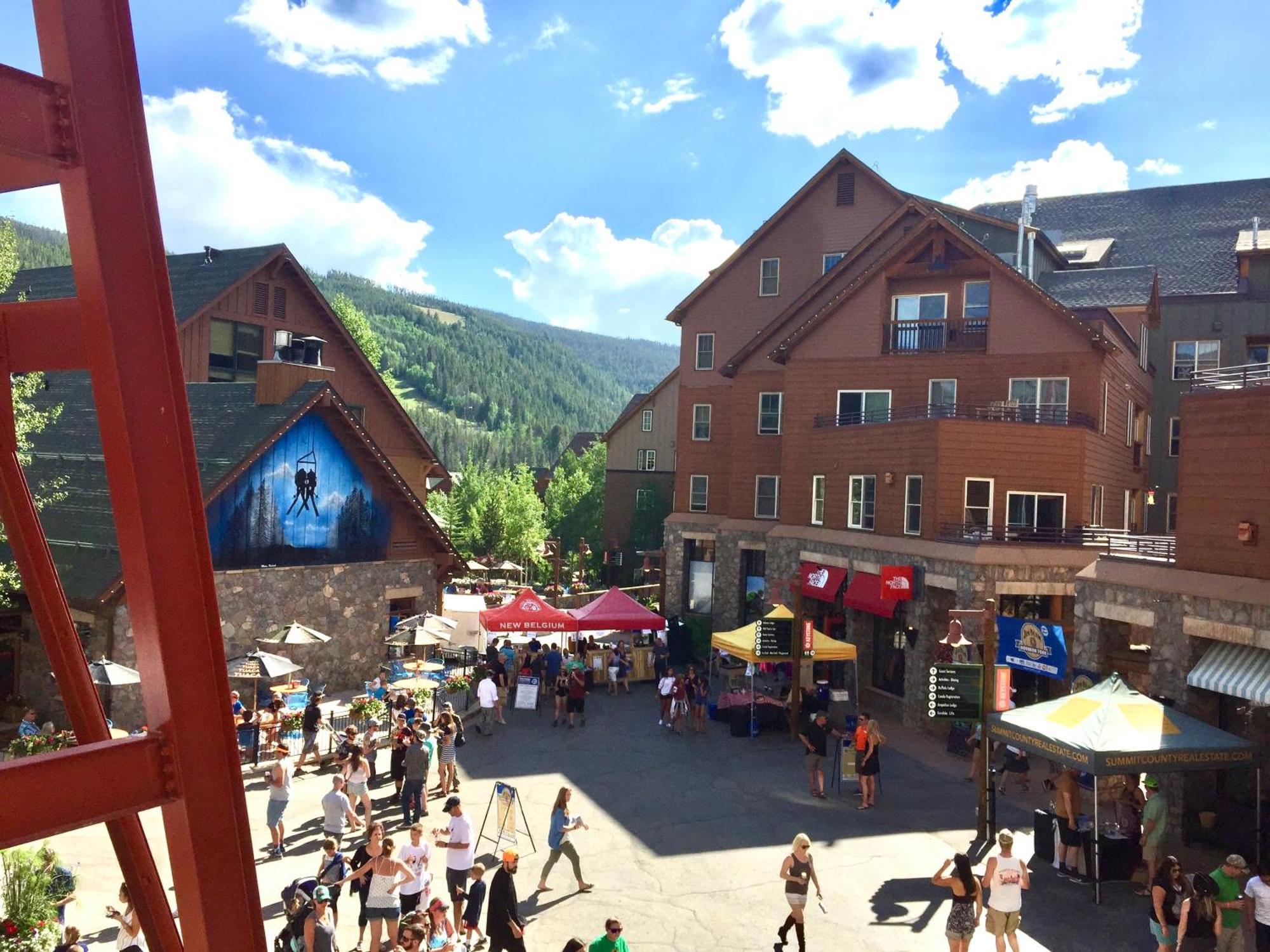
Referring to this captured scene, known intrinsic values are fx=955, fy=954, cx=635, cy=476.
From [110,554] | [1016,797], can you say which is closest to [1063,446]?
[1016,797]

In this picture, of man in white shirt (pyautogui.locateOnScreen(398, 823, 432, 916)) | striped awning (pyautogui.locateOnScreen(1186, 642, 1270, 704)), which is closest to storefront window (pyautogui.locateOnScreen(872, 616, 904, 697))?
striped awning (pyautogui.locateOnScreen(1186, 642, 1270, 704))

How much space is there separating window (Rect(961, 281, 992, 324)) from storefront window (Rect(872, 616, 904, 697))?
9063 mm

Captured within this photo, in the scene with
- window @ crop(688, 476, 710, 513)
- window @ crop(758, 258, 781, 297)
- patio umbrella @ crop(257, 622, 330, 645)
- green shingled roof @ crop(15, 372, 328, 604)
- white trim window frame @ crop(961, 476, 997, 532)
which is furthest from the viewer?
window @ crop(688, 476, 710, 513)

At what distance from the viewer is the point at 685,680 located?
2258cm

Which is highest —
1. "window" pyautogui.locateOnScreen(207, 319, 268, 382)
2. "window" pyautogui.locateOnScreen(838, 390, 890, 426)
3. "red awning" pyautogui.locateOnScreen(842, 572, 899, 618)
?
"window" pyautogui.locateOnScreen(207, 319, 268, 382)

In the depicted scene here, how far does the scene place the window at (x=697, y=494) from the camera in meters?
39.7

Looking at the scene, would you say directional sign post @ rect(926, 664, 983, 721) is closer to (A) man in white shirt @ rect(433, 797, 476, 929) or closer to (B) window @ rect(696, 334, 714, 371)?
(A) man in white shirt @ rect(433, 797, 476, 929)

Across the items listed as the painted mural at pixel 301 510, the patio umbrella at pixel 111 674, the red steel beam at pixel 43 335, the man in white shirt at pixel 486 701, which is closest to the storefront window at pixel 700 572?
the painted mural at pixel 301 510

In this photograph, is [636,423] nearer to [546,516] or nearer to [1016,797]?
[546,516]

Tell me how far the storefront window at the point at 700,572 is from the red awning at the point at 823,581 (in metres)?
8.94

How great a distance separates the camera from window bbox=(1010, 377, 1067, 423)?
1019 inches

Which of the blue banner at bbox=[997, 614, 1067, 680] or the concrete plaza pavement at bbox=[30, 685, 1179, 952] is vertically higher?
the blue banner at bbox=[997, 614, 1067, 680]

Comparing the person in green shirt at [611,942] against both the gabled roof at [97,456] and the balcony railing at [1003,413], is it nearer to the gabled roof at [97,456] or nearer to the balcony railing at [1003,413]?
the gabled roof at [97,456]

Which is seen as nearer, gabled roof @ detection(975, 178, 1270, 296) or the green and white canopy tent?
the green and white canopy tent
